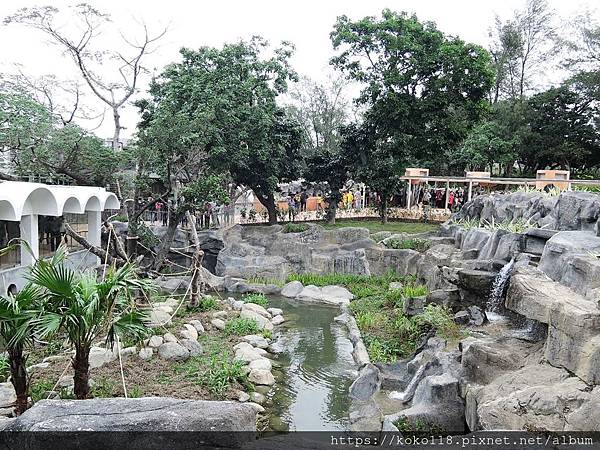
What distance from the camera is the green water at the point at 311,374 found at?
841cm

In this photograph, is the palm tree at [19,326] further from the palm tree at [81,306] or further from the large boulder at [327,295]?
the large boulder at [327,295]

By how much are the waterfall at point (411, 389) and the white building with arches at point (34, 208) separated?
7964mm

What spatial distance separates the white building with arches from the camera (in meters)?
13.1

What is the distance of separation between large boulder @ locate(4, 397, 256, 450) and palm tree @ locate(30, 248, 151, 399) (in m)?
3.13

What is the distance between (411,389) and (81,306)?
212 inches

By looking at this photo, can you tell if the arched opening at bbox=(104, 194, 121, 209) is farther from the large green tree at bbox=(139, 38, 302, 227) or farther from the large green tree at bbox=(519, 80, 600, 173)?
the large green tree at bbox=(519, 80, 600, 173)

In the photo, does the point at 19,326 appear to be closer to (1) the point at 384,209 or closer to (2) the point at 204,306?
(2) the point at 204,306

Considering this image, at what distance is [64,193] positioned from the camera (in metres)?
15.8

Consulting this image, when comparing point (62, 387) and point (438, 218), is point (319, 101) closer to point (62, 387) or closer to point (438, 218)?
point (438, 218)

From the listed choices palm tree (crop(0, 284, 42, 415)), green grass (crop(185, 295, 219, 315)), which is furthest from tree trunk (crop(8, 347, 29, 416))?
green grass (crop(185, 295, 219, 315))

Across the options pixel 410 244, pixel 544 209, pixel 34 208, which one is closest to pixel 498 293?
pixel 544 209

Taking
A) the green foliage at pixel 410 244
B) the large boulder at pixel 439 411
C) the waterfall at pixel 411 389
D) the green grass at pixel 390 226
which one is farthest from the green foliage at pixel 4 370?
the green grass at pixel 390 226

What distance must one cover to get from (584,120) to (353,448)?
3264 cm

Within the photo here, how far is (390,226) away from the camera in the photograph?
77.5 ft
